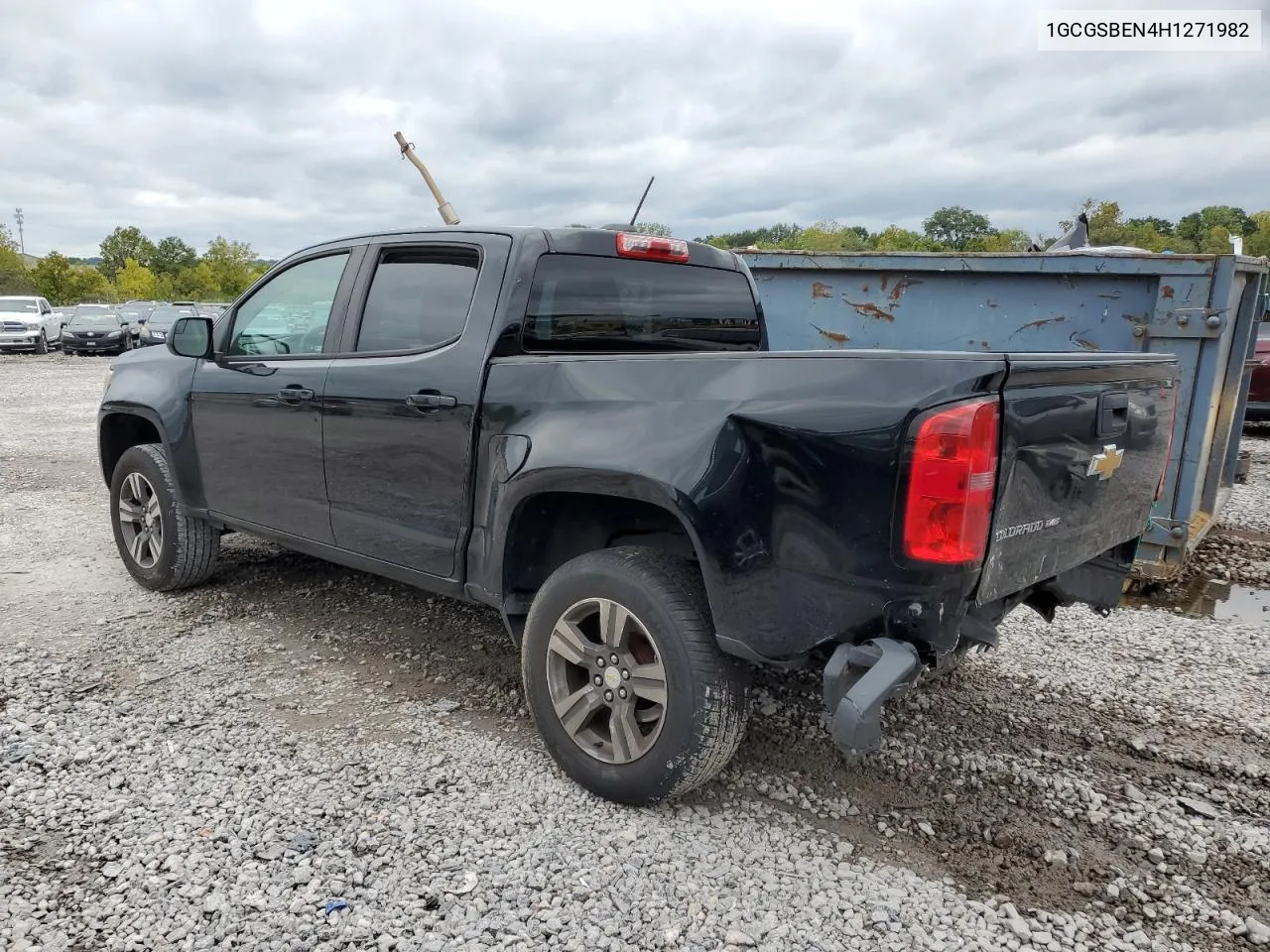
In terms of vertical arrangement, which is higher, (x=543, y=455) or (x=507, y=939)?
(x=543, y=455)

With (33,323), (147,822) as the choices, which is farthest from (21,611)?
(33,323)

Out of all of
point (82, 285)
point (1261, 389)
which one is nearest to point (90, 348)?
point (1261, 389)

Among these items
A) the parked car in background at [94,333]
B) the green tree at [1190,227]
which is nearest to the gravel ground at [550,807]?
the parked car in background at [94,333]

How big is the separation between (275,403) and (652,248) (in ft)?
5.84

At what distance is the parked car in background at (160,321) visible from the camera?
24928 mm

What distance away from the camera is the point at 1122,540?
299cm

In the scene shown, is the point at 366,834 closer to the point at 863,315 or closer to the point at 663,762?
the point at 663,762

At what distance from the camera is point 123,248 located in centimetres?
8556

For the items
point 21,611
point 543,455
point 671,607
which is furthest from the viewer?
point 21,611

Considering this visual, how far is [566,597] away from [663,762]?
1.94 feet

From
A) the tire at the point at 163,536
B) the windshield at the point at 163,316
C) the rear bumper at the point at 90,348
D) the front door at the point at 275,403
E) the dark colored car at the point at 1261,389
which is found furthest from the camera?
the rear bumper at the point at 90,348

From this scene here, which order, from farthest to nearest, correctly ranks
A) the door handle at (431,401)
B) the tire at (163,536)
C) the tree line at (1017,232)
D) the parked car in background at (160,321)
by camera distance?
the tree line at (1017,232)
the parked car in background at (160,321)
the tire at (163,536)
the door handle at (431,401)

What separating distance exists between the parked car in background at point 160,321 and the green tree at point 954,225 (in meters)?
60.8

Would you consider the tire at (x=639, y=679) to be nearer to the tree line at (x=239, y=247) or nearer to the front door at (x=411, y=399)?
the front door at (x=411, y=399)
